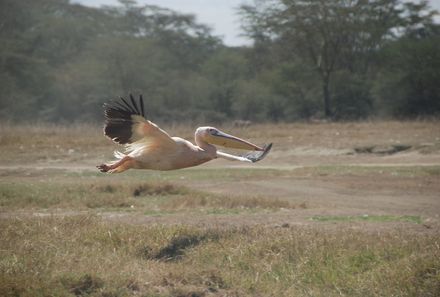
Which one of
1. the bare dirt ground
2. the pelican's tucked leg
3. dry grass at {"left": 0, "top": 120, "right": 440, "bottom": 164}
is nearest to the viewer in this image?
the pelican's tucked leg

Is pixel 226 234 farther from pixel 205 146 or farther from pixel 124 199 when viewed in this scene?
pixel 124 199

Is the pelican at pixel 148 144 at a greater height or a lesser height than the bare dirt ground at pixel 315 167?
greater

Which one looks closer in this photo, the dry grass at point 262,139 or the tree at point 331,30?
the dry grass at point 262,139

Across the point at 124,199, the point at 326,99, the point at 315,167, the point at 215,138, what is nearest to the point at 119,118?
the point at 215,138

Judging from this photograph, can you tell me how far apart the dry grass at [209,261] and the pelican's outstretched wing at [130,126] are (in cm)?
100

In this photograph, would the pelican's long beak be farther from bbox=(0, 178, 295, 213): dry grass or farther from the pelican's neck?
bbox=(0, 178, 295, 213): dry grass

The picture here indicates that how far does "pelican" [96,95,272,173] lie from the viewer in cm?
787

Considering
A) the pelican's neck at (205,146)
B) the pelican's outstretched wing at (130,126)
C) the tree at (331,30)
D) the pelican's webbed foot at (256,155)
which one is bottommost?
the pelican's webbed foot at (256,155)

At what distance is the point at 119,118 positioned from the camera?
25.8ft

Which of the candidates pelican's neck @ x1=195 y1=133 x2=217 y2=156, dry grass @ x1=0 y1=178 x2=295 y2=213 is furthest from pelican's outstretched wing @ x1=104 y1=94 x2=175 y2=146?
dry grass @ x1=0 y1=178 x2=295 y2=213

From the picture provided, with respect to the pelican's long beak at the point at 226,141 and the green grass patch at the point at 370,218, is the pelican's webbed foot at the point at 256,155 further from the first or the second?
the green grass patch at the point at 370,218

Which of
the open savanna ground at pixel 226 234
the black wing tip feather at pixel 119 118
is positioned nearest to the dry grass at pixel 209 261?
the open savanna ground at pixel 226 234

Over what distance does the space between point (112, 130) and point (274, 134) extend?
14529 mm

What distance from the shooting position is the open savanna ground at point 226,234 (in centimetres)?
609
